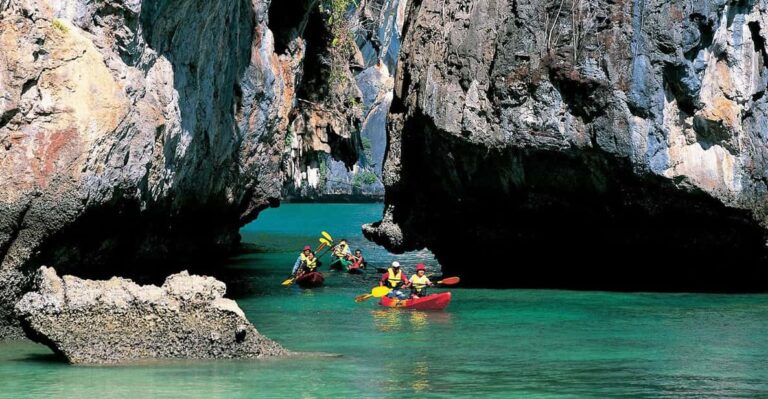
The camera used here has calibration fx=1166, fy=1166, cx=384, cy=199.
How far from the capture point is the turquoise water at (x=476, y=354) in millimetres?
13312

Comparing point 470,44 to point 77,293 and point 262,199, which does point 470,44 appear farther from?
point 77,293

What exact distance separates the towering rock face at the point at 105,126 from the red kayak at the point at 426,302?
455 centimetres

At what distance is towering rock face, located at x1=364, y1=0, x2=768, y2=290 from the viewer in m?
23.1

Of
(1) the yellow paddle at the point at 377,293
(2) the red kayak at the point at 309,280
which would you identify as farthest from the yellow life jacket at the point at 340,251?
(1) the yellow paddle at the point at 377,293

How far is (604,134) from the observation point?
2319 centimetres

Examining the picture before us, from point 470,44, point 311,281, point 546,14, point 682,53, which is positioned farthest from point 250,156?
point 682,53

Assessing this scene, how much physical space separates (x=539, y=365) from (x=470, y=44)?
11.2 m

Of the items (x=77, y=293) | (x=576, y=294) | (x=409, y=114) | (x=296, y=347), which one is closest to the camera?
(x=77, y=293)

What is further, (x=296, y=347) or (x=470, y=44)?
(x=470, y=44)

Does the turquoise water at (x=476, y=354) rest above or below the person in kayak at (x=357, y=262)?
below

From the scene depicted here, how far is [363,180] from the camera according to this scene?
335 feet

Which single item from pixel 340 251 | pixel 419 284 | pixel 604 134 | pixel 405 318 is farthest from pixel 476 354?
pixel 340 251

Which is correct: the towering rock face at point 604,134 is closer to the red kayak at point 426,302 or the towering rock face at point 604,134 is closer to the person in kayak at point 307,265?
the person in kayak at point 307,265

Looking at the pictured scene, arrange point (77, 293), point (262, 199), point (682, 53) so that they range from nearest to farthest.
Result: point (77, 293) → point (682, 53) → point (262, 199)
